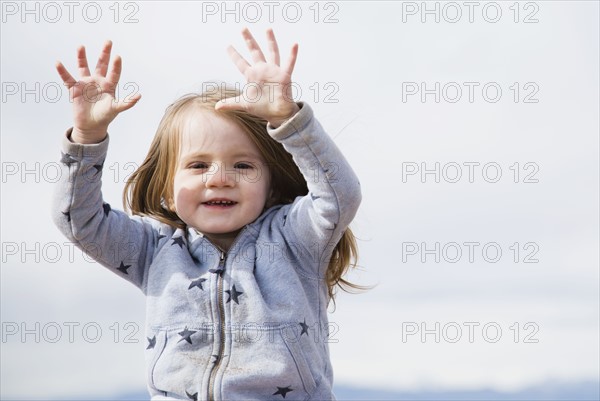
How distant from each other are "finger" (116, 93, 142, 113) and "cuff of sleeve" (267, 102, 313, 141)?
1.19ft

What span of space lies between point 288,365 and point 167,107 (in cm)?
90

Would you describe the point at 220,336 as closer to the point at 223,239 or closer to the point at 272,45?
the point at 223,239

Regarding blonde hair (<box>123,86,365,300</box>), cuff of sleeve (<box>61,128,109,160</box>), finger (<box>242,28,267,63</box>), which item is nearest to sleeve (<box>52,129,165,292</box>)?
cuff of sleeve (<box>61,128,109,160</box>)

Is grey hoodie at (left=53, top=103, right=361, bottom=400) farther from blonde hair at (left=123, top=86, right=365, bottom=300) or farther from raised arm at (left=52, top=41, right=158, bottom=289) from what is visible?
blonde hair at (left=123, top=86, right=365, bottom=300)

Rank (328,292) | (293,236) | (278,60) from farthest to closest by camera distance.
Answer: (328,292) → (293,236) → (278,60)

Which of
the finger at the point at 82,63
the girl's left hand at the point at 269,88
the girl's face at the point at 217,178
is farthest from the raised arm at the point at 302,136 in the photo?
the finger at the point at 82,63

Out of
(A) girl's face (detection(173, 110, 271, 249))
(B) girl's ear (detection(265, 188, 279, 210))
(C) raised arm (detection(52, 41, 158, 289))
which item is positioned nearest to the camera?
(C) raised arm (detection(52, 41, 158, 289))

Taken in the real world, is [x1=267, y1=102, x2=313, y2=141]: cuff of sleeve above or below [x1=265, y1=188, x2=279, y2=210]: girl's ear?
above

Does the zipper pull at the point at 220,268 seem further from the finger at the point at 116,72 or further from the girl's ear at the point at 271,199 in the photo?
the finger at the point at 116,72

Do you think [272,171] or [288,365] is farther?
[272,171]

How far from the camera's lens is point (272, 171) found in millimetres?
2770

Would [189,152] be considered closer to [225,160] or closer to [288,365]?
[225,160]

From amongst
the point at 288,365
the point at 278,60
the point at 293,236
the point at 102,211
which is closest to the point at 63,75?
the point at 102,211

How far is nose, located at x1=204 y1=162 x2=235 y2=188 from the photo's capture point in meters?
2.62
